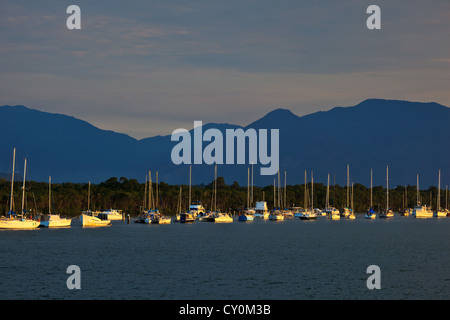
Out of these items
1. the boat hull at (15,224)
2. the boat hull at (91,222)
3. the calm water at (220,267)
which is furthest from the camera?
the boat hull at (91,222)

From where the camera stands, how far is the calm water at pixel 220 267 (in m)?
57.0

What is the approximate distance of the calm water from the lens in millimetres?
57000

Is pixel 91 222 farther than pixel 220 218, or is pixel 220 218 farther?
pixel 220 218

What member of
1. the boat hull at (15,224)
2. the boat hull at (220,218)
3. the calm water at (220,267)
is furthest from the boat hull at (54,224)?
the boat hull at (220,218)

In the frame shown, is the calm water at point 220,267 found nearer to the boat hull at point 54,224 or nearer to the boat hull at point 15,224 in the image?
the boat hull at point 15,224

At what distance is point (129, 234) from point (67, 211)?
68.4 m

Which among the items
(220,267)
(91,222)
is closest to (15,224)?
(91,222)

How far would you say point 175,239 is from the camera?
387 feet

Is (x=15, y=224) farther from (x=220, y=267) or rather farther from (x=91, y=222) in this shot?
(x=220, y=267)

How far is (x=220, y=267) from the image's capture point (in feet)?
244

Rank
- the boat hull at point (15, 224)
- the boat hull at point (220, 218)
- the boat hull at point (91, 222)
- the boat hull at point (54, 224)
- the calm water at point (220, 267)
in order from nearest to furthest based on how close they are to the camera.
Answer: the calm water at point (220, 267) < the boat hull at point (15, 224) < the boat hull at point (54, 224) < the boat hull at point (91, 222) < the boat hull at point (220, 218)

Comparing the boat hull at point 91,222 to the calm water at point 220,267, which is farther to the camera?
the boat hull at point 91,222
